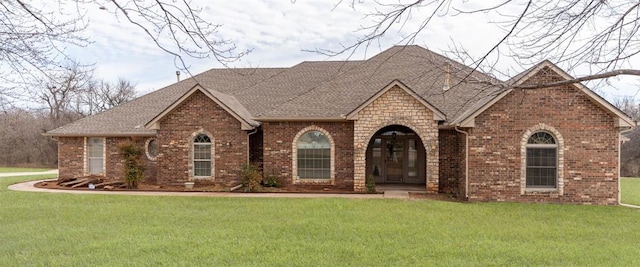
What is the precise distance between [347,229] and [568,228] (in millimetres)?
5022

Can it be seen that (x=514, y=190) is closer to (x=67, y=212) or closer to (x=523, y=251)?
(x=523, y=251)

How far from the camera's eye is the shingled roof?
1767 cm

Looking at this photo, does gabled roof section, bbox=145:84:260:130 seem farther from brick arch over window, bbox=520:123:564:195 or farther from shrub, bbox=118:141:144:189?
brick arch over window, bbox=520:123:564:195

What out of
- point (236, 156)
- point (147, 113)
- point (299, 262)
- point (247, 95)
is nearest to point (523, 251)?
point (299, 262)

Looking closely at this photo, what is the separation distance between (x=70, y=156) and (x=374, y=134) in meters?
13.6

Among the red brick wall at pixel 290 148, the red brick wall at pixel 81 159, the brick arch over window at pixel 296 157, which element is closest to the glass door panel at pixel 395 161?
the red brick wall at pixel 290 148

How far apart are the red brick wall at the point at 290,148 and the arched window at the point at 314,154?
33cm

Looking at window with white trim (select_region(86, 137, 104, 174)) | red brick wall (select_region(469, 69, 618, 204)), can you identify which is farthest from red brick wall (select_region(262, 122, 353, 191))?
window with white trim (select_region(86, 137, 104, 174))

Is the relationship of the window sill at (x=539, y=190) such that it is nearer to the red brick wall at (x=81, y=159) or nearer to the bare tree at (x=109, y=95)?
the red brick wall at (x=81, y=159)

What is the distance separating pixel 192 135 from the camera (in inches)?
711

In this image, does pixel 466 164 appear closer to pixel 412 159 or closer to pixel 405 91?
pixel 405 91

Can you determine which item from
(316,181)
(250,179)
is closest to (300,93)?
(316,181)

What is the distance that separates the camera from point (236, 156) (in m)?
17.9

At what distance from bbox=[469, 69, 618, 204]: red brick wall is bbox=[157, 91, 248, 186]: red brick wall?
8.79 meters
